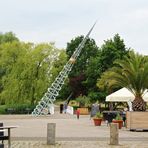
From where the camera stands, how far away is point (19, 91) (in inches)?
2694

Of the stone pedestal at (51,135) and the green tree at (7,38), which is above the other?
the green tree at (7,38)

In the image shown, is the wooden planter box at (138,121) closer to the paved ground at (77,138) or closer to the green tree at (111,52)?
the paved ground at (77,138)

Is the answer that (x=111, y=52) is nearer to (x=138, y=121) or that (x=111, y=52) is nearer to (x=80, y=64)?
(x=80, y=64)

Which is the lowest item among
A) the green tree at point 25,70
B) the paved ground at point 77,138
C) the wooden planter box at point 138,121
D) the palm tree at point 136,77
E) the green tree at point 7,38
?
the paved ground at point 77,138

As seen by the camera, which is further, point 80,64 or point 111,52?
point 80,64

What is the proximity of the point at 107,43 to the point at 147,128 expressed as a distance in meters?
41.0

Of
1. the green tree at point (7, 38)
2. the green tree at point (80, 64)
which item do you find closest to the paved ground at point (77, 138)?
the green tree at point (7, 38)

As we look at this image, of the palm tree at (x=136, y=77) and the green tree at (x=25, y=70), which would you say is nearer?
the palm tree at (x=136, y=77)

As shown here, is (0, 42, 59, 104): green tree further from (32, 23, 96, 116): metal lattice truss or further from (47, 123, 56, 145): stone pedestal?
(47, 123, 56, 145): stone pedestal

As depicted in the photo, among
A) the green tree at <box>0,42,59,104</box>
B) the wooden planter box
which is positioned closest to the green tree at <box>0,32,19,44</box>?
Answer: the green tree at <box>0,42,59,104</box>

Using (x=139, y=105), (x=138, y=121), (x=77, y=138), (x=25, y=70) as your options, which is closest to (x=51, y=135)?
(x=77, y=138)

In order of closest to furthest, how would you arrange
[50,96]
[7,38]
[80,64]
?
[50,96] < [7,38] < [80,64]

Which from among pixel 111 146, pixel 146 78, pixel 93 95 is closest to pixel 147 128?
pixel 146 78

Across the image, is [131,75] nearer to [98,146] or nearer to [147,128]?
[147,128]
